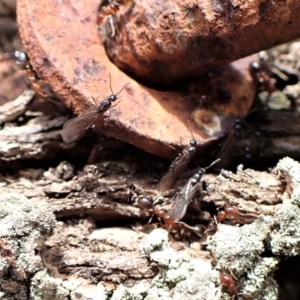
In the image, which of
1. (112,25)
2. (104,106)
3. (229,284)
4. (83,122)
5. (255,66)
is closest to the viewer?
(229,284)

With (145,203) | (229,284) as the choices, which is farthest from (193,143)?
(229,284)

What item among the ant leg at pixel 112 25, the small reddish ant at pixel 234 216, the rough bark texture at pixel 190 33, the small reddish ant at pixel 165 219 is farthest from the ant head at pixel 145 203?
the ant leg at pixel 112 25

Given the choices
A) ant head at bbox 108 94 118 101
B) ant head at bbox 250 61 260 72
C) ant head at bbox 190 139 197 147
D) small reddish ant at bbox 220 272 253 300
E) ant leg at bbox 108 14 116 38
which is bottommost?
small reddish ant at bbox 220 272 253 300

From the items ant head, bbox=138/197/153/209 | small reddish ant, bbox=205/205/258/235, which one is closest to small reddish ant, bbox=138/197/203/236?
ant head, bbox=138/197/153/209

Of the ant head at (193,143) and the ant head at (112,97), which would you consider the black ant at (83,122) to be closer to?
the ant head at (112,97)

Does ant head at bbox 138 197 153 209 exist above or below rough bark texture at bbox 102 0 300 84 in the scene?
below

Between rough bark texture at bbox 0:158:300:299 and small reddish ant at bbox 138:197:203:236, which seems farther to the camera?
small reddish ant at bbox 138:197:203:236

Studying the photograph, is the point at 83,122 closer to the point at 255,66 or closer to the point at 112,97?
the point at 112,97

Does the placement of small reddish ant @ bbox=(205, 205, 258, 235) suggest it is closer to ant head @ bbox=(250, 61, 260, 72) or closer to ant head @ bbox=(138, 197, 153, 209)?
ant head @ bbox=(138, 197, 153, 209)
